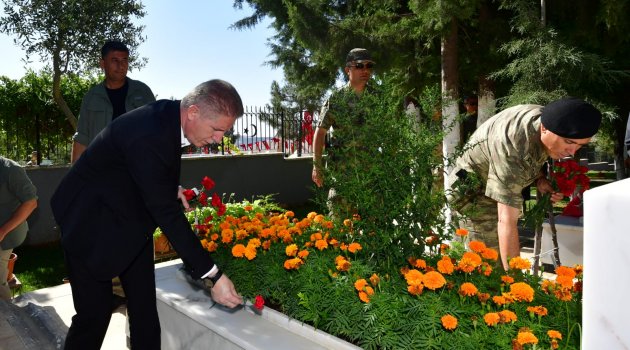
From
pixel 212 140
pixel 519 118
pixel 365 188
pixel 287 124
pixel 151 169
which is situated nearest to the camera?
pixel 151 169

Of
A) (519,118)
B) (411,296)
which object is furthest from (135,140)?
(519,118)

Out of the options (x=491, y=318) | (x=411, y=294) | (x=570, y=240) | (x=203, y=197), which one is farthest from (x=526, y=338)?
(x=570, y=240)

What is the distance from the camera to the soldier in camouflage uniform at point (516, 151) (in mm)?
2107

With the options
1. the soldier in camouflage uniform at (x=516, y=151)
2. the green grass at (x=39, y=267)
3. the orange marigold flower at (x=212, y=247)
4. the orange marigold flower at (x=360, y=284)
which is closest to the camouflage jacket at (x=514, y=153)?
the soldier in camouflage uniform at (x=516, y=151)

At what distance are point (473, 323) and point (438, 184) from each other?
2.53 ft

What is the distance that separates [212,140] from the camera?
6.23 feet

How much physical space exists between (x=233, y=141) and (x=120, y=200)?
28.4 feet

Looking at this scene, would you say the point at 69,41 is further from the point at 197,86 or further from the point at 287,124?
the point at 197,86

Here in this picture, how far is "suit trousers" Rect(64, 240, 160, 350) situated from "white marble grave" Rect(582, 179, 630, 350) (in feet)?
5.80

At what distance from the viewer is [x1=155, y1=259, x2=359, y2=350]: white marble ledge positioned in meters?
1.83

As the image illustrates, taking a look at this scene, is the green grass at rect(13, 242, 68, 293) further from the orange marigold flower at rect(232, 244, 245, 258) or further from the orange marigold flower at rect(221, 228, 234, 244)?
the orange marigold flower at rect(232, 244, 245, 258)

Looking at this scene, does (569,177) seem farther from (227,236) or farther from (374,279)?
(227,236)

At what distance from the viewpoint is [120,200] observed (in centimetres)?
200

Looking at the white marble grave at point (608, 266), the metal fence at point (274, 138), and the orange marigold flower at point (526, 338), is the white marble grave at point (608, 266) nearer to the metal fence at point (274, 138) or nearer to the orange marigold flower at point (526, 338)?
the orange marigold flower at point (526, 338)
